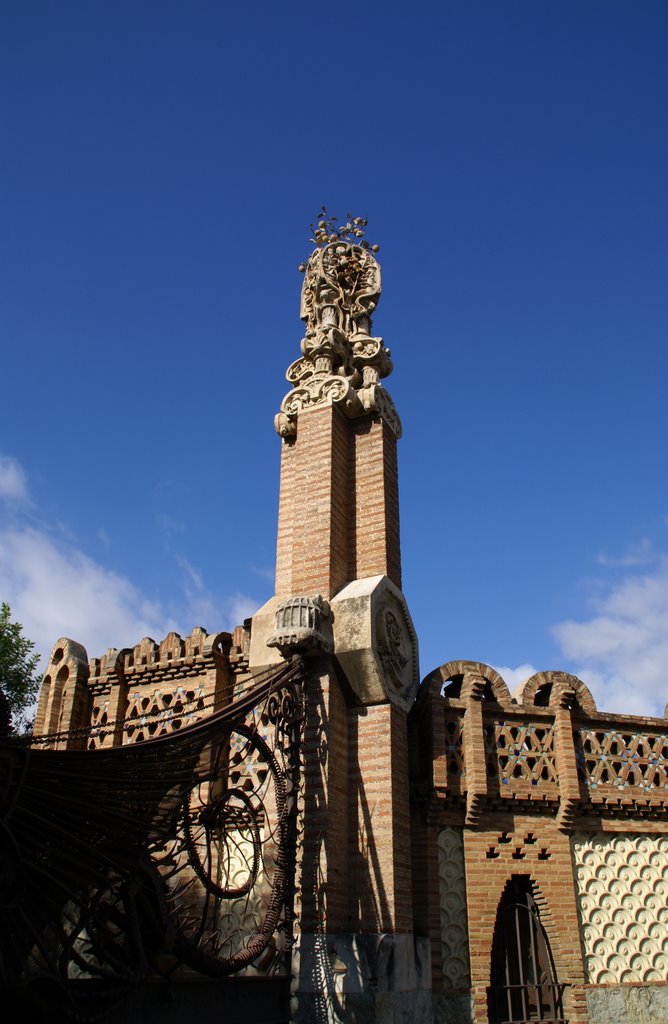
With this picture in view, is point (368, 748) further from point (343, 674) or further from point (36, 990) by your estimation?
point (36, 990)

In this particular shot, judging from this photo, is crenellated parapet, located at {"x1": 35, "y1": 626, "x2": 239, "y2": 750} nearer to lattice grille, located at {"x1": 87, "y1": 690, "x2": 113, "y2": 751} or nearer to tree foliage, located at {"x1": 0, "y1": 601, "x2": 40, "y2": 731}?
lattice grille, located at {"x1": 87, "y1": 690, "x2": 113, "y2": 751}

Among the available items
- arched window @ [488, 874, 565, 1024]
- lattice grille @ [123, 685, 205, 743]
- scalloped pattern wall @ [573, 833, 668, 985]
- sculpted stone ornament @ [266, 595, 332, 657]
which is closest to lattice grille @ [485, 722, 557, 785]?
scalloped pattern wall @ [573, 833, 668, 985]

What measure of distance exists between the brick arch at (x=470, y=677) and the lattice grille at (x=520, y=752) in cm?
30

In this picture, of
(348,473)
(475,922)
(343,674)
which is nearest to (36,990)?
(343,674)

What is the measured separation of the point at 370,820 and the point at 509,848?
5.83 feet

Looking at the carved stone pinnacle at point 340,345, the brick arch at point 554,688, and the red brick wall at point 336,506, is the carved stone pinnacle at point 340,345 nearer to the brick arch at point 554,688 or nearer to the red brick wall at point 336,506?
the red brick wall at point 336,506

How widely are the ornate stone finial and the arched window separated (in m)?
5.32

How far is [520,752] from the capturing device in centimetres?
887

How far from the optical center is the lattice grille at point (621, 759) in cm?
903

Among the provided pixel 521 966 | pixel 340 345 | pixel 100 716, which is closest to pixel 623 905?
pixel 521 966

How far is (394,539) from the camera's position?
935cm

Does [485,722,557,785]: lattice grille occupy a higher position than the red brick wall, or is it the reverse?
the red brick wall

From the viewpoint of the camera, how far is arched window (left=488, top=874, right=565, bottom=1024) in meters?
8.04

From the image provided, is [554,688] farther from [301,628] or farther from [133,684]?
[133,684]
